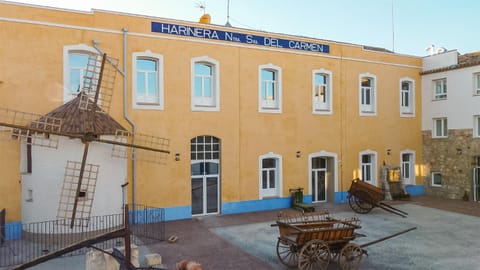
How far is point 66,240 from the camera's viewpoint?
42.2 feet

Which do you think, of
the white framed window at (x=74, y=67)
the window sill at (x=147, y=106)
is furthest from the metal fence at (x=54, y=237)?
the white framed window at (x=74, y=67)

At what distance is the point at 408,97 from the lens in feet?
78.4

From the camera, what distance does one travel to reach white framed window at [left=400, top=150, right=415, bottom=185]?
2342 cm

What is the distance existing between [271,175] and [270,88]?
460cm

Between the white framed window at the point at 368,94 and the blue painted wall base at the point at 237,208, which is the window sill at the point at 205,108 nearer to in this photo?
the blue painted wall base at the point at 237,208

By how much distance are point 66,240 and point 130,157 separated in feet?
13.7

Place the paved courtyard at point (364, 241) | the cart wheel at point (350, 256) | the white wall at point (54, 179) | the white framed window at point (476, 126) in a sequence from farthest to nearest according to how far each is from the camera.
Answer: the white framed window at point (476, 126) < the white wall at point (54, 179) < the paved courtyard at point (364, 241) < the cart wheel at point (350, 256)

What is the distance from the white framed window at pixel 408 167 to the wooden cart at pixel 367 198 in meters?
5.93

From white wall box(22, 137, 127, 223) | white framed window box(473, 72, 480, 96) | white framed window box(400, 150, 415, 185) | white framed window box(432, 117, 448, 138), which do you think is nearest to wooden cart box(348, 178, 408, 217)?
white framed window box(400, 150, 415, 185)

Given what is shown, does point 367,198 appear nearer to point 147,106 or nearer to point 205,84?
point 205,84

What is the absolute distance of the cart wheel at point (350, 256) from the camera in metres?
10.5

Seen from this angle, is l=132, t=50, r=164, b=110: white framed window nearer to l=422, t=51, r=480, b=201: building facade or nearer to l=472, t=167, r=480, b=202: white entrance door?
l=422, t=51, r=480, b=201: building facade

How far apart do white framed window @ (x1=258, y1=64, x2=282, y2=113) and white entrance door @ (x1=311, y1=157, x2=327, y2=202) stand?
3.98m

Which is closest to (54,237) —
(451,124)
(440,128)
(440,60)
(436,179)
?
(436,179)
